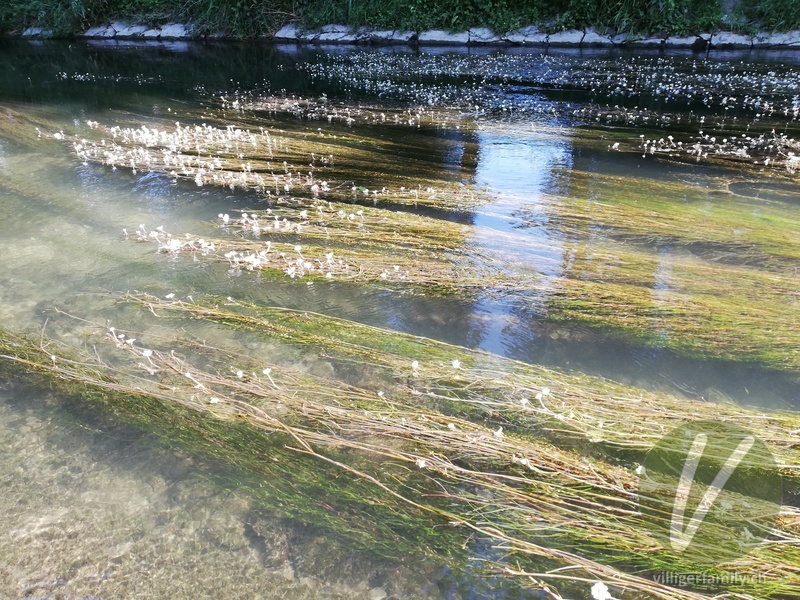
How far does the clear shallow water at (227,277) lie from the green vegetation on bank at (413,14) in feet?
21.4

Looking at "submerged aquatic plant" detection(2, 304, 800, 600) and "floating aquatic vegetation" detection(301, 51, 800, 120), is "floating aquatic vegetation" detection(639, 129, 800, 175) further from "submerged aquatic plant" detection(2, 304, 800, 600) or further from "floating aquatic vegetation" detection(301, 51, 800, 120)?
"submerged aquatic plant" detection(2, 304, 800, 600)

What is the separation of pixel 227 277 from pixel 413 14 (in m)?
17.2

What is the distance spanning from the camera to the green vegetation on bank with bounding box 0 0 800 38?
15109mm

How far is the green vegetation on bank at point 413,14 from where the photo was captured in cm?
1511

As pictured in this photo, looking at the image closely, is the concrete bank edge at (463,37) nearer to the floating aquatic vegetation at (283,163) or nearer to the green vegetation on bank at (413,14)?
the green vegetation on bank at (413,14)

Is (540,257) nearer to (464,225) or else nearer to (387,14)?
(464,225)

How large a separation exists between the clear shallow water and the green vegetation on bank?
653cm

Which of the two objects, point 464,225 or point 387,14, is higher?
point 387,14

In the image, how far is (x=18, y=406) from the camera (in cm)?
276

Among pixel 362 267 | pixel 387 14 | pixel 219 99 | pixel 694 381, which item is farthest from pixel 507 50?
pixel 694 381

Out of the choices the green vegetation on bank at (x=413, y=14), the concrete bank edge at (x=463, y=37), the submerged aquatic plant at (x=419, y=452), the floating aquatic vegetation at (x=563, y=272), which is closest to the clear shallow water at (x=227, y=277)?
the floating aquatic vegetation at (x=563, y=272)

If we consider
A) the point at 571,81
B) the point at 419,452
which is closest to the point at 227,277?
the point at 419,452

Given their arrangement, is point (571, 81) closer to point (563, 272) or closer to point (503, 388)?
point (563, 272)

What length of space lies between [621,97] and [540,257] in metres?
7.63
